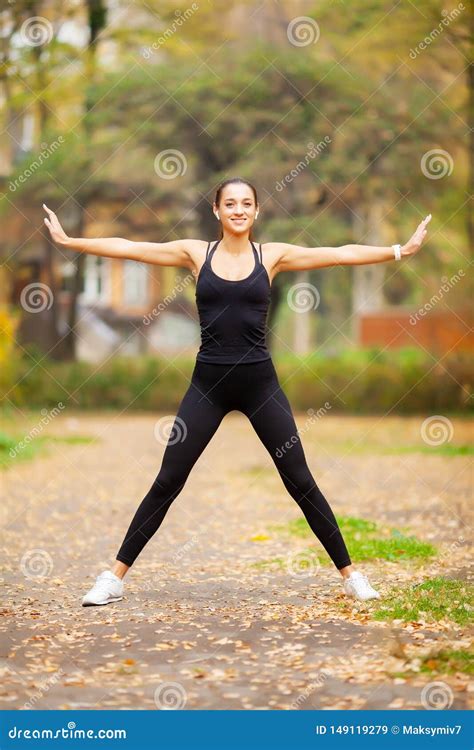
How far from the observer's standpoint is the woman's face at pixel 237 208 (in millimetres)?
5555

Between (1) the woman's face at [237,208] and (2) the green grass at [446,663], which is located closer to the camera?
(2) the green grass at [446,663]

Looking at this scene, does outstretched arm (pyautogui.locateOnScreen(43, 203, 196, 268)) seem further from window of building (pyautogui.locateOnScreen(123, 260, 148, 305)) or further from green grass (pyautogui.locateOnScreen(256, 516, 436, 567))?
window of building (pyautogui.locateOnScreen(123, 260, 148, 305))

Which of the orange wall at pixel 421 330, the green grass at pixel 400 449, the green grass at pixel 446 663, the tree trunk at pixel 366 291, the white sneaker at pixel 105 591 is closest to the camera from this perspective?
the green grass at pixel 446 663

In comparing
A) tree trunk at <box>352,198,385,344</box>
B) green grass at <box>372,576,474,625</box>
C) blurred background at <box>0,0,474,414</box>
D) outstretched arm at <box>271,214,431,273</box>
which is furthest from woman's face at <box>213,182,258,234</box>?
tree trunk at <box>352,198,385,344</box>

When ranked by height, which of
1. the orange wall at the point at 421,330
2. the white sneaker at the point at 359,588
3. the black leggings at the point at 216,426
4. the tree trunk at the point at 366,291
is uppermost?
the tree trunk at the point at 366,291

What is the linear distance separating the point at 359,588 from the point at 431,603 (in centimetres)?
39

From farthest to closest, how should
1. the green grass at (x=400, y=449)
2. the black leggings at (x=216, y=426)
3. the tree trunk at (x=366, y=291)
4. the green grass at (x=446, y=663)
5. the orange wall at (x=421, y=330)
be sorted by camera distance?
1. the tree trunk at (x=366, y=291)
2. the orange wall at (x=421, y=330)
3. the green grass at (x=400, y=449)
4. the black leggings at (x=216, y=426)
5. the green grass at (x=446, y=663)

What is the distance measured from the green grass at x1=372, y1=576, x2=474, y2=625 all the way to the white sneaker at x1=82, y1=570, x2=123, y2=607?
1418mm

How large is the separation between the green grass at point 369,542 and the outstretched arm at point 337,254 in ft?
7.65

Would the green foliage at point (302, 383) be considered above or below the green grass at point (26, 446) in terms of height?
above

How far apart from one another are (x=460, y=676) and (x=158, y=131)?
17.8m

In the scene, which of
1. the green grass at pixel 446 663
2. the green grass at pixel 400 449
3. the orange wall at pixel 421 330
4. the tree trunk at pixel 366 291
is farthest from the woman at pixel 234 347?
the tree trunk at pixel 366 291

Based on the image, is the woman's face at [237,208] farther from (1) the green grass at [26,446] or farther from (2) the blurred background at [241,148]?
(2) the blurred background at [241,148]

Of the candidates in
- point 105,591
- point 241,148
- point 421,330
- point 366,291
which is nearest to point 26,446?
point 241,148
